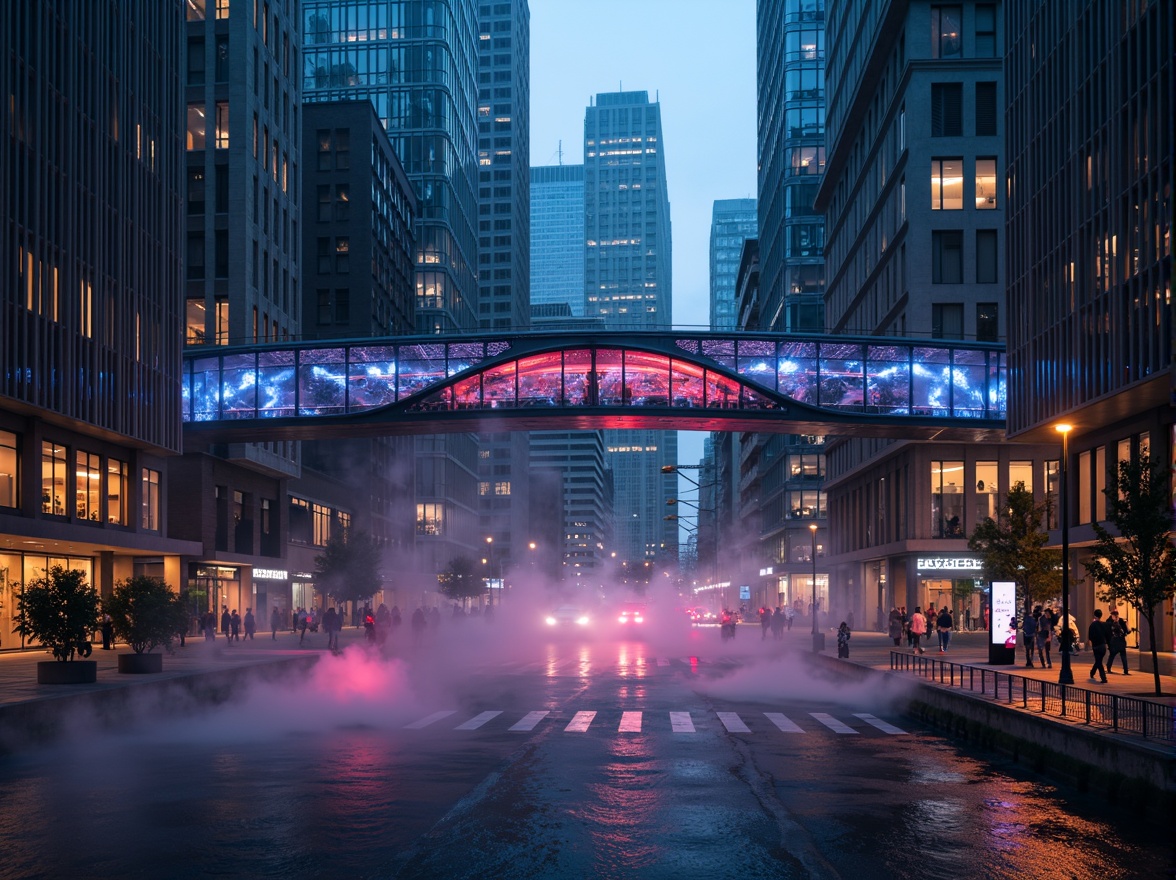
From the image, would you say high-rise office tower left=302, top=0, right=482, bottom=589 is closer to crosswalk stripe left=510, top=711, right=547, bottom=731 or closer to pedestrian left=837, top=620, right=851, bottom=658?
pedestrian left=837, top=620, right=851, bottom=658

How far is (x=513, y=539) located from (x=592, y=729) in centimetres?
17340

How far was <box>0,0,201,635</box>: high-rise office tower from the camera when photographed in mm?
38750

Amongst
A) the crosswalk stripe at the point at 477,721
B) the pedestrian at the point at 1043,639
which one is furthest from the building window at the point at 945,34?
the crosswalk stripe at the point at 477,721

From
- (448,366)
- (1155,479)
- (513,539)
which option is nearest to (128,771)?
(1155,479)

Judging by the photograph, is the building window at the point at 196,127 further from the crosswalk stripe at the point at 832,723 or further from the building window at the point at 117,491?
the crosswalk stripe at the point at 832,723

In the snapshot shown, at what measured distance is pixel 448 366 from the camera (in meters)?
54.8

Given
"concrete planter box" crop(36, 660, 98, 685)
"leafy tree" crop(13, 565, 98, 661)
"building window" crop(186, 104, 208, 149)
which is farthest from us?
"building window" crop(186, 104, 208, 149)

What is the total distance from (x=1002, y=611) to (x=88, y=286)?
102 ft

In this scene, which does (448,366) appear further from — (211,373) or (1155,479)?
(1155,479)

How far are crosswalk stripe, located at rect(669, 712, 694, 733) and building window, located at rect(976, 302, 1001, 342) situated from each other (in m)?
40.8

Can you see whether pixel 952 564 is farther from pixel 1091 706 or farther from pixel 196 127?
pixel 1091 706

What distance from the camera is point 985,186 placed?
6191 centimetres

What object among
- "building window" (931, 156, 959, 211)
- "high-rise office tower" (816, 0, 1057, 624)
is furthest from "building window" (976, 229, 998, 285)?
"building window" (931, 156, 959, 211)

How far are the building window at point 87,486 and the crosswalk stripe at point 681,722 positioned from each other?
27.8 m
